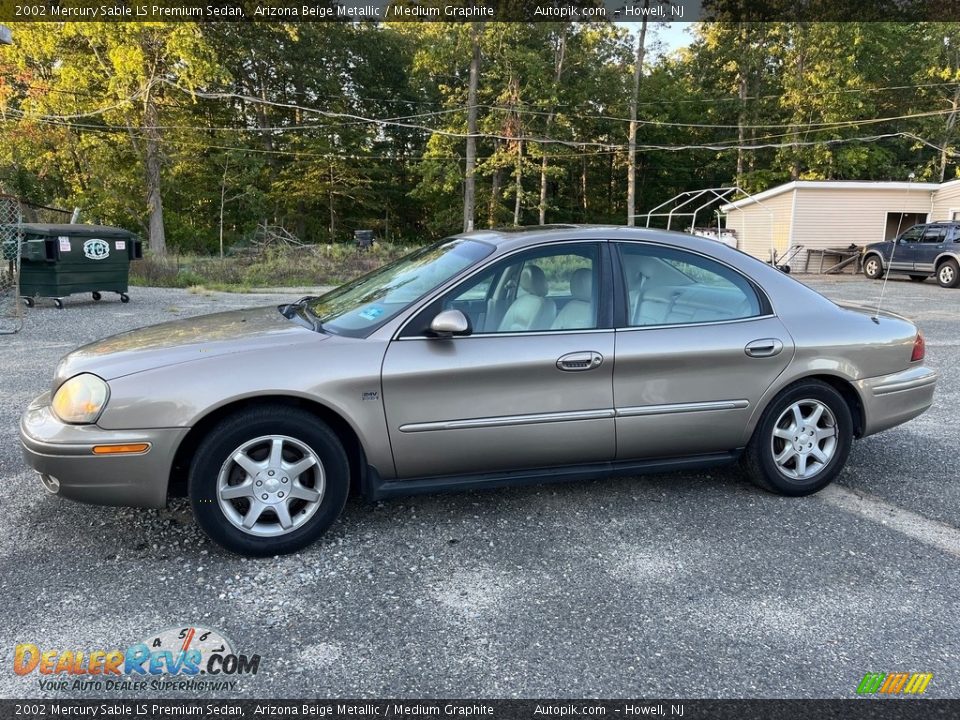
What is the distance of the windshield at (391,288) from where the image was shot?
3283 mm

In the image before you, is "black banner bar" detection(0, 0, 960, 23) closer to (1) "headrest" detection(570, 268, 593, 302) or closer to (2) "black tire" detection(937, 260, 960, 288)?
(2) "black tire" detection(937, 260, 960, 288)

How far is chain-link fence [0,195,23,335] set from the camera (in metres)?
9.27

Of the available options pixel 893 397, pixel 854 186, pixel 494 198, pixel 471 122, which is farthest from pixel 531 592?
pixel 494 198

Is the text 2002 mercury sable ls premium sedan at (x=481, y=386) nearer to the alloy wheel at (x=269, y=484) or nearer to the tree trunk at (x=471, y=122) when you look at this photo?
the alloy wheel at (x=269, y=484)

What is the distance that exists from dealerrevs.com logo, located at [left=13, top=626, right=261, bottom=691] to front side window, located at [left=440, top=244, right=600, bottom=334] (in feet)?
5.75

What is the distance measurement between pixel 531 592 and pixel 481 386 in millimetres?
953

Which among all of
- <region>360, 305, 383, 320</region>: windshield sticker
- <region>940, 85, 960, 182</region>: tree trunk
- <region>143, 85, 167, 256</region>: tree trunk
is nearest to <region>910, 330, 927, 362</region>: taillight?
<region>360, 305, 383, 320</region>: windshield sticker

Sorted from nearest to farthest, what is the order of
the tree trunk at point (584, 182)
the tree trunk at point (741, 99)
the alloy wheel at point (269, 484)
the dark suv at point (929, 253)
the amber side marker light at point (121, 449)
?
1. the amber side marker light at point (121, 449)
2. the alloy wheel at point (269, 484)
3. the dark suv at point (929, 253)
4. the tree trunk at point (741, 99)
5. the tree trunk at point (584, 182)

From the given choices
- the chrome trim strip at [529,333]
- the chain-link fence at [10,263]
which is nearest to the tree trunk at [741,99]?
the chain-link fence at [10,263]

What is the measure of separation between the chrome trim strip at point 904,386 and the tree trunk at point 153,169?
91.9 feet

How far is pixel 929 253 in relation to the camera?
1884cm

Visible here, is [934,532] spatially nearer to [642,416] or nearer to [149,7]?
[642,416]

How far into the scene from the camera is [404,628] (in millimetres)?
2559

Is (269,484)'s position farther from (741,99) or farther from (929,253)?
(741,99)
